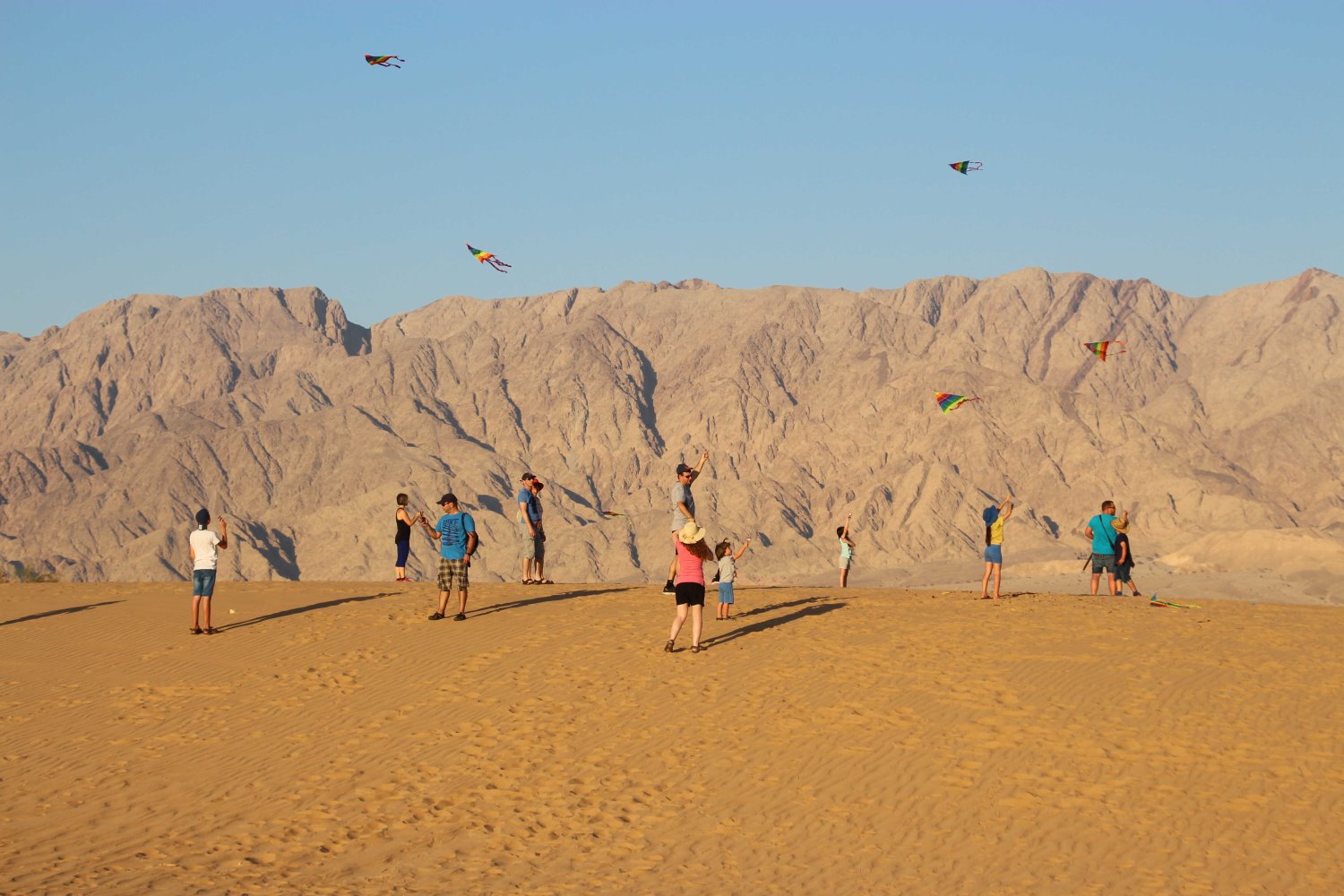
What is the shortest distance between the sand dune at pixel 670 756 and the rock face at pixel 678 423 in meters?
72.1

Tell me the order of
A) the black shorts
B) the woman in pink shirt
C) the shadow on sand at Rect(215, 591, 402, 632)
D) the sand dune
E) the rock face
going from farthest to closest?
the rock face < the shadow on sand at Rect(215, 591, 402, 632) < the black shorts < the woman in pink shirt < the sand dune

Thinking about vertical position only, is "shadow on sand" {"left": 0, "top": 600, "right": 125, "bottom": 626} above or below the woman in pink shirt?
below

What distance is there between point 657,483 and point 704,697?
10153 centimetres

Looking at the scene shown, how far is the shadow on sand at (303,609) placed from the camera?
67.4 feet

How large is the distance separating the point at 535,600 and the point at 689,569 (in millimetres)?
6608

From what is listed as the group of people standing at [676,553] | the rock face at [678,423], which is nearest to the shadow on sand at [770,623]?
the group of people standing at [676,553]

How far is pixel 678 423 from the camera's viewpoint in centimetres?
12688

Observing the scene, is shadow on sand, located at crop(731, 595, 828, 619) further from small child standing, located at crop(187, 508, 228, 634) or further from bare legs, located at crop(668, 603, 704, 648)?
small child standing, located at crop(187, 508, 228, 634)

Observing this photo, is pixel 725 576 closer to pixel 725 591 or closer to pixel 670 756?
pixel 725 591

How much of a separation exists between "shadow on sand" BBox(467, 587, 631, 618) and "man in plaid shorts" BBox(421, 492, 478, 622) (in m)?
0.83

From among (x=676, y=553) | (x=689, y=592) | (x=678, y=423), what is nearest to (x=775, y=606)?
(x=689, y=592)

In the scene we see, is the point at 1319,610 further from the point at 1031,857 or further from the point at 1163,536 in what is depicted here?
the point at 1163,536

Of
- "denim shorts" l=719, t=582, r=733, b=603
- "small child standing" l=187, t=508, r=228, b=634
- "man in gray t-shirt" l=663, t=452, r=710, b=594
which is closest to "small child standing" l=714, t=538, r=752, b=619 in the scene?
"denim shorts" l=719, t=582, r=733, b=603

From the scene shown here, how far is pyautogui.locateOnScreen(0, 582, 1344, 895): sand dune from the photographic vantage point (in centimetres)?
1082
